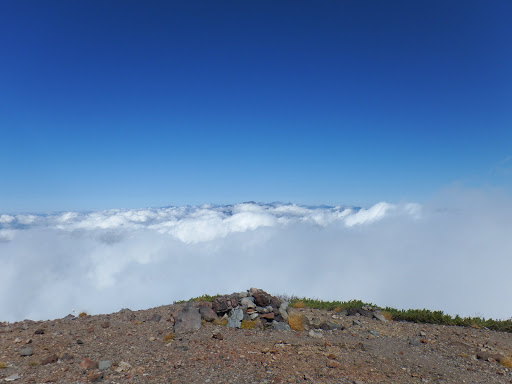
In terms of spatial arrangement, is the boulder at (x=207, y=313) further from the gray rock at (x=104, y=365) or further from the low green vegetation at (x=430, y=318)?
the low green vegetation at (x=430, y=318)

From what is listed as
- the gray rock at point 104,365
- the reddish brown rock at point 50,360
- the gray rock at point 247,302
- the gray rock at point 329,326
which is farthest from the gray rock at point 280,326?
the reddish brown rock at point 50,360

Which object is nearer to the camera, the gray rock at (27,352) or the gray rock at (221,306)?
the gray rock at (27,352)

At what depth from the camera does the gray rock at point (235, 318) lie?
1521 cm

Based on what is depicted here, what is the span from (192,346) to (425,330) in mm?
11540

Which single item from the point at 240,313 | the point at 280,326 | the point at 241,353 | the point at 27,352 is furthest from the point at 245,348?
the point at 27,352

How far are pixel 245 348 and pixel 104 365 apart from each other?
14.9 feet

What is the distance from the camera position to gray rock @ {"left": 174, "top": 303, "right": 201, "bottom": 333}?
14.5m

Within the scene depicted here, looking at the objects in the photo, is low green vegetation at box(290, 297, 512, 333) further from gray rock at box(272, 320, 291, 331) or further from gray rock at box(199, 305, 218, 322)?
gray rock at box(199, 305, 218, 322)

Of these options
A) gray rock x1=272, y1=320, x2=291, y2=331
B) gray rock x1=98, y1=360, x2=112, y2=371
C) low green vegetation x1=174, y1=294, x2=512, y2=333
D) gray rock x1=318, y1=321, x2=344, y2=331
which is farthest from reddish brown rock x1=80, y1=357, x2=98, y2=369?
low green vegetation x1=174, y1=294, x2=512, y2=333

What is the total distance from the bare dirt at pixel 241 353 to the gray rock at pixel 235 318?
54 cm

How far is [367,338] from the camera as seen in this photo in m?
14.7

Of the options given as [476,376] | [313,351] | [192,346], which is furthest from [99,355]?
[476,376]

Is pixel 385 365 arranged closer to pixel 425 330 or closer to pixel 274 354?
pixel 274 354

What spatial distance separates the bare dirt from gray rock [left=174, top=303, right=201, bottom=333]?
0.37 meters
